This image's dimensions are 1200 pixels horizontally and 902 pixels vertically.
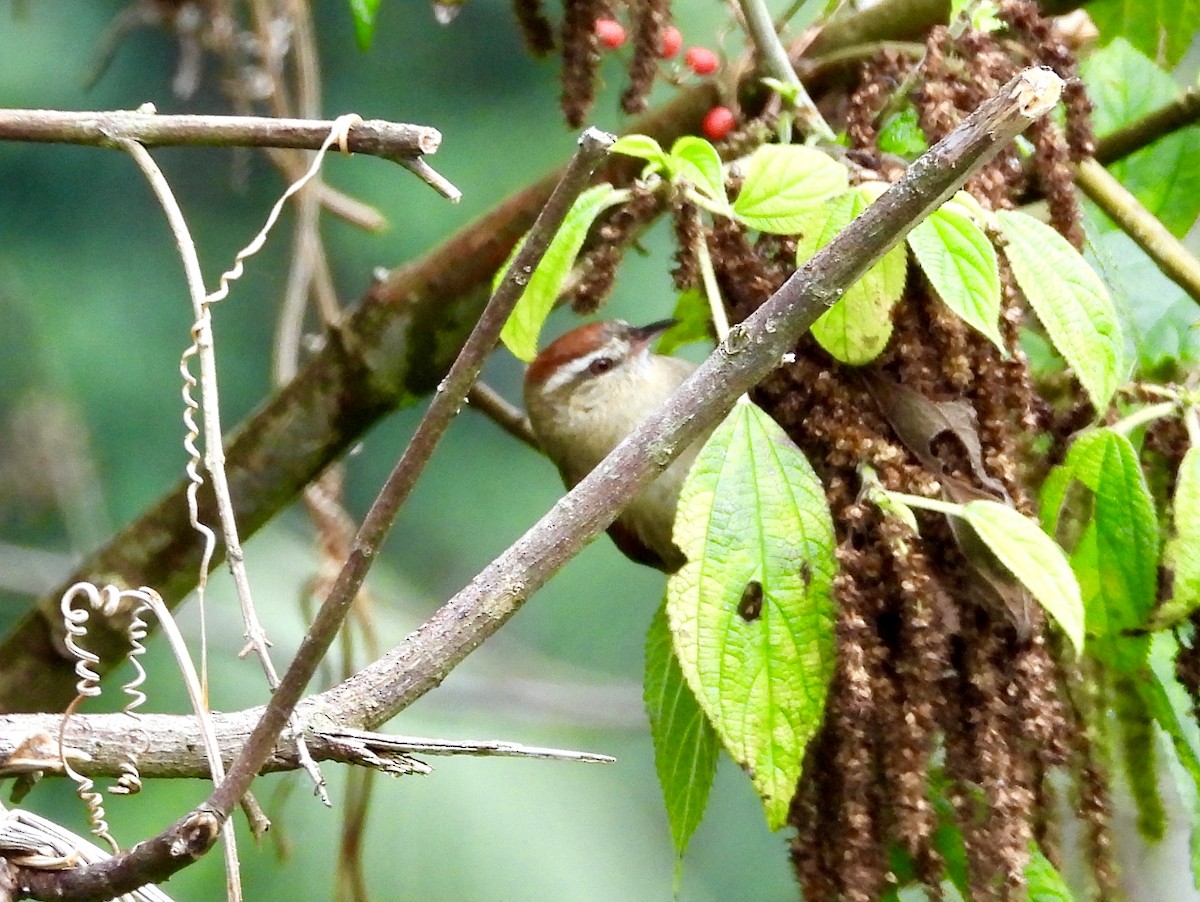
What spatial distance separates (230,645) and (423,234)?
0.91 m

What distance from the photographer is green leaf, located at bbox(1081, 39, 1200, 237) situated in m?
1.16

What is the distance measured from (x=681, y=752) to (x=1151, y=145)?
2.45 feet

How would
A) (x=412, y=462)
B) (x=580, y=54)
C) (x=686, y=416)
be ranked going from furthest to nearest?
(x=580, y=54)
(x=686, y=416)
(x=412, y=462)

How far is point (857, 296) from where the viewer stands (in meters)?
0.77

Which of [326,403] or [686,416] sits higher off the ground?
[326,403]

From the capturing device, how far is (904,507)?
0.73m

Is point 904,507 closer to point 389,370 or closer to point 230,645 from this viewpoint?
point 389,370

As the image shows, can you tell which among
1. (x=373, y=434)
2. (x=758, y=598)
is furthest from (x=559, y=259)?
(x=373, y=434)

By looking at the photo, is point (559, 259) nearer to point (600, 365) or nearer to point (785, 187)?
point (785, 187)

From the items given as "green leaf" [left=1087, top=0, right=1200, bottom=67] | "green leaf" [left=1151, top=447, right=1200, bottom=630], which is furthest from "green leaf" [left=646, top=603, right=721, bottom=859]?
"green leaf" [left=1087, top=0, right=1200, bottom=67]

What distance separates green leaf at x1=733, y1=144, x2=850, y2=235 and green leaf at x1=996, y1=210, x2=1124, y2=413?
0.43ft

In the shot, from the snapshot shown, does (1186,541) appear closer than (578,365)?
Yes

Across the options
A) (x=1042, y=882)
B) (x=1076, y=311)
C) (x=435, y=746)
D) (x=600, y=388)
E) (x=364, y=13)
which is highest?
(x=364, y=13)

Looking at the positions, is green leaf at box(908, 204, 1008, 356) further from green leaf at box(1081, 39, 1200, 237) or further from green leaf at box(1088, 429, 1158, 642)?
green leaf at box(1081, 39, 1200, 237)
